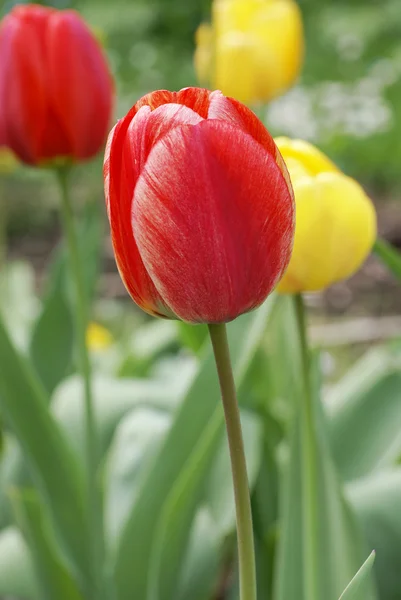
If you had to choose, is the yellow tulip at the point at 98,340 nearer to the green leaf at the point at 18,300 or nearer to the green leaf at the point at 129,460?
the green leaf at the point at 18,300

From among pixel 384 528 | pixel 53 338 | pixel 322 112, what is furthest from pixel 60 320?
pixel 322 112

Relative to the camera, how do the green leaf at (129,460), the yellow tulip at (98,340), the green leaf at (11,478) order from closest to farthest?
1. the green leaf at (129,460)
2. the green leaf at (11,478)
3. the yellow tulip at (98,340)

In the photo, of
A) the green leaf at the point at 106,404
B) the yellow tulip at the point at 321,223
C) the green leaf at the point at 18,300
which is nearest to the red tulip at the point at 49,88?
the yellow tulip at the point at 321,223

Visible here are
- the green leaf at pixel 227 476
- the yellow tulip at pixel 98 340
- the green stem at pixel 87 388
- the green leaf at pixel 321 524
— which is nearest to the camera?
the green leaf at pixel 321 524

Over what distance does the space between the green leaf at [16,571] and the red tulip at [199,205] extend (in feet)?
2.11

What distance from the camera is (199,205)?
342mm

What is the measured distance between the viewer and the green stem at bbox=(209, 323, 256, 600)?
0.35 metres

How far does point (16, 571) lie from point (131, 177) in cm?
70

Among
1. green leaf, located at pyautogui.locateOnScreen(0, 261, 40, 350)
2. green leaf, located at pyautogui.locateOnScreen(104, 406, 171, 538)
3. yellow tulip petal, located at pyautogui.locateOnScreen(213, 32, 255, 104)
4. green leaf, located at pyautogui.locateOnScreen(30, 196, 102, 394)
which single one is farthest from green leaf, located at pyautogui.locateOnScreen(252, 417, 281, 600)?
green leaf, located at pyautogui.locateOnScreen(0, 261, 40, 350)

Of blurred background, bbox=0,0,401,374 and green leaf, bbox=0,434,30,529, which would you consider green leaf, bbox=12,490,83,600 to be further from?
blurred background, bbox=0,0,401,374

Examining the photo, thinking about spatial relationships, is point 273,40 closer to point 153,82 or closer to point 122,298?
point 122,298

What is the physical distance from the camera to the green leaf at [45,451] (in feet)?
2.42

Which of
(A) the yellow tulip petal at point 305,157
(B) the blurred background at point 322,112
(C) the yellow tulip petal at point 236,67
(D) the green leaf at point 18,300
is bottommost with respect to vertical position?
(A) the yellow tulip petal at point 305,157

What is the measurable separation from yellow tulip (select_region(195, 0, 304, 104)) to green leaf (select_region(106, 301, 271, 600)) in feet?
1.72
